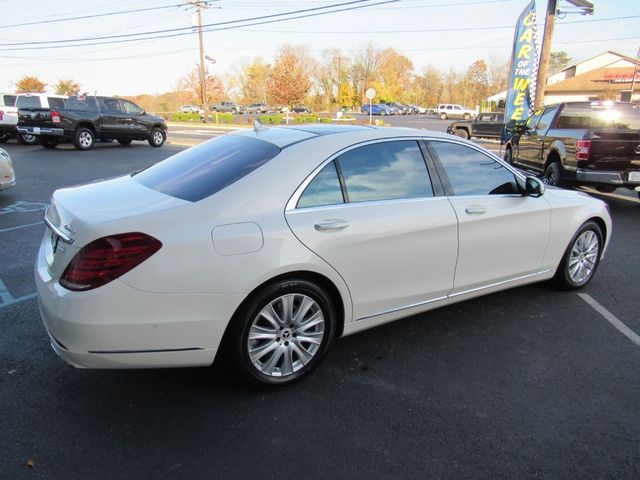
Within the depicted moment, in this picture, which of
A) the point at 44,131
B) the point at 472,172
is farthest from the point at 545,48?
the point at 44,131

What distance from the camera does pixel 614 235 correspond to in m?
7.02

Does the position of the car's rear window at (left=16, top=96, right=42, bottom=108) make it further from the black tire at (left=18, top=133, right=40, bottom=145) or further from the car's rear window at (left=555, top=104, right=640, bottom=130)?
the car's rear window at (left=555, top=104, right=640, bottom=130)

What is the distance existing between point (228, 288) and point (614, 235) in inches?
255

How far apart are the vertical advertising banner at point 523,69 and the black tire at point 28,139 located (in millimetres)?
16887

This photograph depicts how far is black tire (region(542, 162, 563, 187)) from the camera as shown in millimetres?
9001

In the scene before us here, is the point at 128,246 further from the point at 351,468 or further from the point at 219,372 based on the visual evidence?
the point at 351,468

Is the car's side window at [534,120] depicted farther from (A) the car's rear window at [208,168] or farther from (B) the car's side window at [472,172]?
(A) the car's rear window at [208,168]

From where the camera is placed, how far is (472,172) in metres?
3.86

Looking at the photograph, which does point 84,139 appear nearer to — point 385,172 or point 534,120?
point 534,120

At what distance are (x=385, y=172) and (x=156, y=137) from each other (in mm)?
18233

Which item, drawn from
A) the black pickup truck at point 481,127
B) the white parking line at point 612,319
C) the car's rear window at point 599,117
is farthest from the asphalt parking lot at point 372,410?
the black pickup truck at point 481,127

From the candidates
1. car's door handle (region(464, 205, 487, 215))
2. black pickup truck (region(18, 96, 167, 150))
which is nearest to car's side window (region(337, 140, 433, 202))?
car's door handle (region(464, 205, 487, 215))

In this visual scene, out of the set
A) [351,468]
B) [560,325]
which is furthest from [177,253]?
[560,325]

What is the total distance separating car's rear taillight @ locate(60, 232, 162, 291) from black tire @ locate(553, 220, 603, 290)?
12.2 feet
